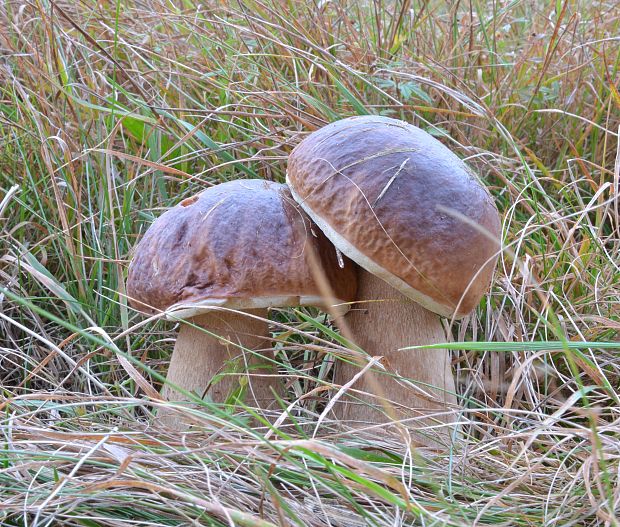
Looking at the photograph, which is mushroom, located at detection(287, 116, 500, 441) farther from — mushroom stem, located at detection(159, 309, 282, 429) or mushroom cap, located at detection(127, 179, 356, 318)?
mushroom stem, located at detection(159, 309, 282, 429)

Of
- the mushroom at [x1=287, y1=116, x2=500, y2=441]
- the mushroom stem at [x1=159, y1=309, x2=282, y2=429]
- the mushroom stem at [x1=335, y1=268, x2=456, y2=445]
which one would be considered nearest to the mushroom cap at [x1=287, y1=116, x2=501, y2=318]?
the mushroom at [x1=287, y1=116, x2=500, y2=441]

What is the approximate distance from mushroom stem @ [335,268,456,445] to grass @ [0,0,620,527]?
11 cm

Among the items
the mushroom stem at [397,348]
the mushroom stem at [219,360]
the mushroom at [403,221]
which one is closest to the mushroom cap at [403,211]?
the mushroom at [403,221]

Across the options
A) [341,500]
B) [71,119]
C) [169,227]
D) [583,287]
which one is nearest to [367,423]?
[341,500]

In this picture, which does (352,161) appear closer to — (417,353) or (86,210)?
(417,353)

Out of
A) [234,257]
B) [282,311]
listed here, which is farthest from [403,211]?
[282,311]

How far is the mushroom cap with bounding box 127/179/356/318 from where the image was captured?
A: 1.33m

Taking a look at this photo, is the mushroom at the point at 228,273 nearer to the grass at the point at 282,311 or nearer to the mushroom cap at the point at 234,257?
the mushroom cap at the point at 234,257

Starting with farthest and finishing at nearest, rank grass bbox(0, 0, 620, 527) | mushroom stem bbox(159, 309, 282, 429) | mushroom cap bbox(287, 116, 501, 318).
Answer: mushroom stem bbox(159, 309, 282, 429) → mushroom cap bbox(287, 116, 501, 318) → grass bbox(0, 0, 620, 527)

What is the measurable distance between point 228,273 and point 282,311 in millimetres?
530

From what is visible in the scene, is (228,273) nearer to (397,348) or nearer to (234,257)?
(234,257)

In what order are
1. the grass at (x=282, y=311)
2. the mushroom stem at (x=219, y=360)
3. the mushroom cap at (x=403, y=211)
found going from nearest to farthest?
1. the grass at (x=282, y=311)
2. the mushroom cap at (x=403, y=211)
3. the mushroom stem at (x=219, y=360)

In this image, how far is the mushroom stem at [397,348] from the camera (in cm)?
150

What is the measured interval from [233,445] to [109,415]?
0.57 m
